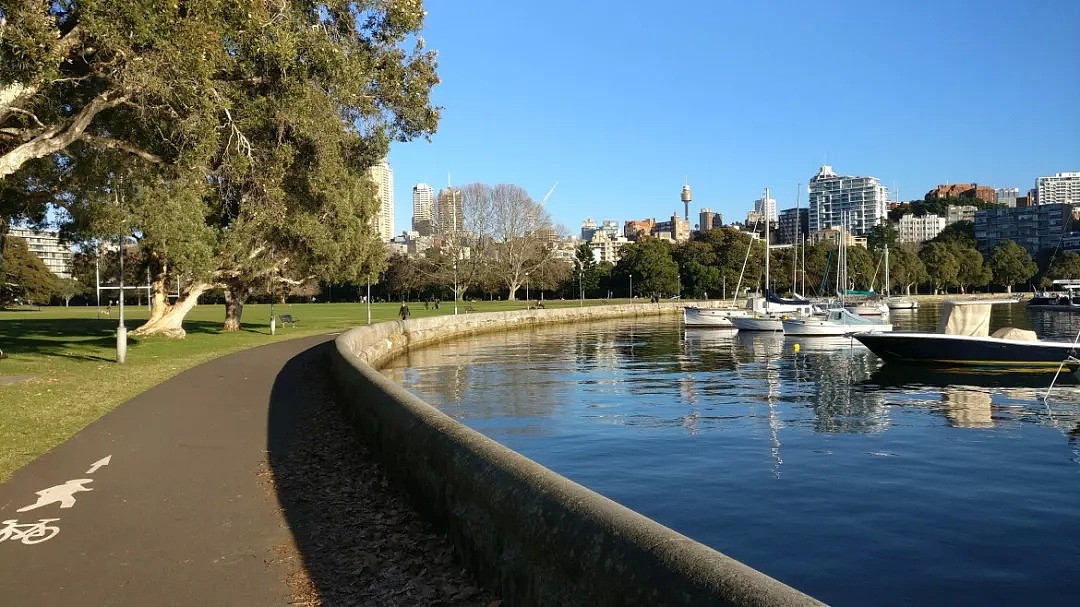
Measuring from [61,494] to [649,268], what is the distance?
12324cm

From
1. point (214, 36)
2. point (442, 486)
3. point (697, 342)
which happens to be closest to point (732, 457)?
point (442, 486)

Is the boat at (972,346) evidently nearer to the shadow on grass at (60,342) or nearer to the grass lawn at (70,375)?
the grass lawn at (70,375)

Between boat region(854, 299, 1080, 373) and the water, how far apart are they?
2.61 feet

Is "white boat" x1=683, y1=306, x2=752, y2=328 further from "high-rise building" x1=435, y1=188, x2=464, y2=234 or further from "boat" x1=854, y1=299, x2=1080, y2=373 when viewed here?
"high-rise building" x1=435, y1=188, x2=464, y2=234

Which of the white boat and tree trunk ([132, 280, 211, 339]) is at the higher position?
tree trunk ([132, 280, 211, 339])

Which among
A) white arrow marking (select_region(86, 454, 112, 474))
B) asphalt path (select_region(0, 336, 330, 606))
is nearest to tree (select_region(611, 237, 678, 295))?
asphalt path (select_region(0, 336, 330, 606))

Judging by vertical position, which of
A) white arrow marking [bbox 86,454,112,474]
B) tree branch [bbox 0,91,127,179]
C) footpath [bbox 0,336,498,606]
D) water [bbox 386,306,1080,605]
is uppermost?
tree branch [bbox 0,91,127,179]

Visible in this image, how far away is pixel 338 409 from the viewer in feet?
53.4

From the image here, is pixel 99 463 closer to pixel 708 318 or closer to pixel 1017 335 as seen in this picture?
pixel 1017 335

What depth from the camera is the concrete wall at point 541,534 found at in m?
4.11

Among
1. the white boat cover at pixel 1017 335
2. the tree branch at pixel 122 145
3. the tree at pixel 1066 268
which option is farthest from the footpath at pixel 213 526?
the tree at pixel 1066 268

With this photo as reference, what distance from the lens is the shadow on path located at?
21.2 ft

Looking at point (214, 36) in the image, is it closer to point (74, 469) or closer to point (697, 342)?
point (74, 469)

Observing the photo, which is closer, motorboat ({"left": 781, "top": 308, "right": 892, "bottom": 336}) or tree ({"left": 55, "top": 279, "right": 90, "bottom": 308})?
motorboat ({"left": 781, "top": 308, "right": 892, "bottom": 336})
